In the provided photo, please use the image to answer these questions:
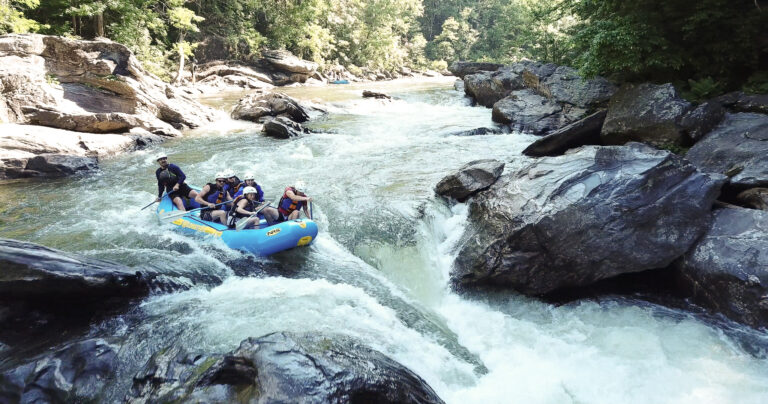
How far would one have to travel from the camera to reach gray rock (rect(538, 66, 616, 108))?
11547mm

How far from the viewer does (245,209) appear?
7.15m

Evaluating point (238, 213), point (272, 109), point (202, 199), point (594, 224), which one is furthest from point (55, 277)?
point (272, 109)

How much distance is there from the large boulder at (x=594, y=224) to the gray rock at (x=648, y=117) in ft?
6.88

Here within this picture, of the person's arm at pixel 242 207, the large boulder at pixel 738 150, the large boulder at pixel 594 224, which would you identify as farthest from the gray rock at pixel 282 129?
the large boulder at pixel 738 150

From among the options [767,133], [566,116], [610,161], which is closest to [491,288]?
[610,161]

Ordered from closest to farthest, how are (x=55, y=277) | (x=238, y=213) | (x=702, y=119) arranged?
(x=55, y=277)
(x=238, y=213)
(x=702, y=119)

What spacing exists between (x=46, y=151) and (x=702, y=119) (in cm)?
1462

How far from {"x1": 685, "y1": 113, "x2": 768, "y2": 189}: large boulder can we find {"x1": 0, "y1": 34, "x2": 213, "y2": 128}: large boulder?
49.7 feet

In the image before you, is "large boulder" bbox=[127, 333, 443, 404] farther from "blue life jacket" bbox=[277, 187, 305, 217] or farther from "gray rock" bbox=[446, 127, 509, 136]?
Answer: "gray rock" bbox=[446, 127, 509, 136]

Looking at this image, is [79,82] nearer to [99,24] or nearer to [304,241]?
[99,24]

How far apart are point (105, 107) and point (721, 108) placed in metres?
16.3

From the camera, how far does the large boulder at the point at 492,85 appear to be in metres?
17.5

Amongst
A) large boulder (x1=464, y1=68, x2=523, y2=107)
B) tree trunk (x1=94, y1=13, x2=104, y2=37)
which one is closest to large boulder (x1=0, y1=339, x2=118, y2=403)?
large boulder (x1=464, y1=68, x2=523, y2=107)

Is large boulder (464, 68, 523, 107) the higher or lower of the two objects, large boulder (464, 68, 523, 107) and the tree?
the higher
